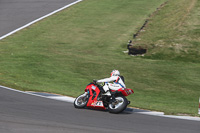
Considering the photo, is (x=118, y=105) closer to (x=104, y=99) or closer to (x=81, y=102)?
(x=104, y=99)

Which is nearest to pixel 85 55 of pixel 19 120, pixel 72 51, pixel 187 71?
pixel 72 51

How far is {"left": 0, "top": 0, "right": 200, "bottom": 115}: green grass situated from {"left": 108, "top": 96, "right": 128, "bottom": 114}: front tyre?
6.77 feet

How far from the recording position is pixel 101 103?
13.1 metres

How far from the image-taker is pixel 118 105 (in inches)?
500

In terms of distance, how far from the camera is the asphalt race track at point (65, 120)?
31.3 ft

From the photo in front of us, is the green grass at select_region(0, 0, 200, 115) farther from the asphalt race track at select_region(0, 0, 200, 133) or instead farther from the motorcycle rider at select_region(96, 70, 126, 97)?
the asphalt race track at select_region(0, 0, 200, 133)

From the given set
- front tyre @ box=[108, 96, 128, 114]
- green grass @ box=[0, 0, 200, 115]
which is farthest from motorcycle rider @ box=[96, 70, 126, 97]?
green grass @ box=[0, 0, 200, 115]

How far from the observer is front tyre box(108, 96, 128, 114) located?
12.5 meters

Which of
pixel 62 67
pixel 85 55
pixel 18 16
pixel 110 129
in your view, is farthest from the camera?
pixel 18 16

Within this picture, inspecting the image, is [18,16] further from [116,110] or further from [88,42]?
[116,110]

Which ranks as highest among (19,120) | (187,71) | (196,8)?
(196,8)

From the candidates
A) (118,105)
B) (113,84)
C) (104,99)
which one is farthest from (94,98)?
(118,105)

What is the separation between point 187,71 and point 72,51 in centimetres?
979

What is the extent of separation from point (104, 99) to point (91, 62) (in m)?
12.2
